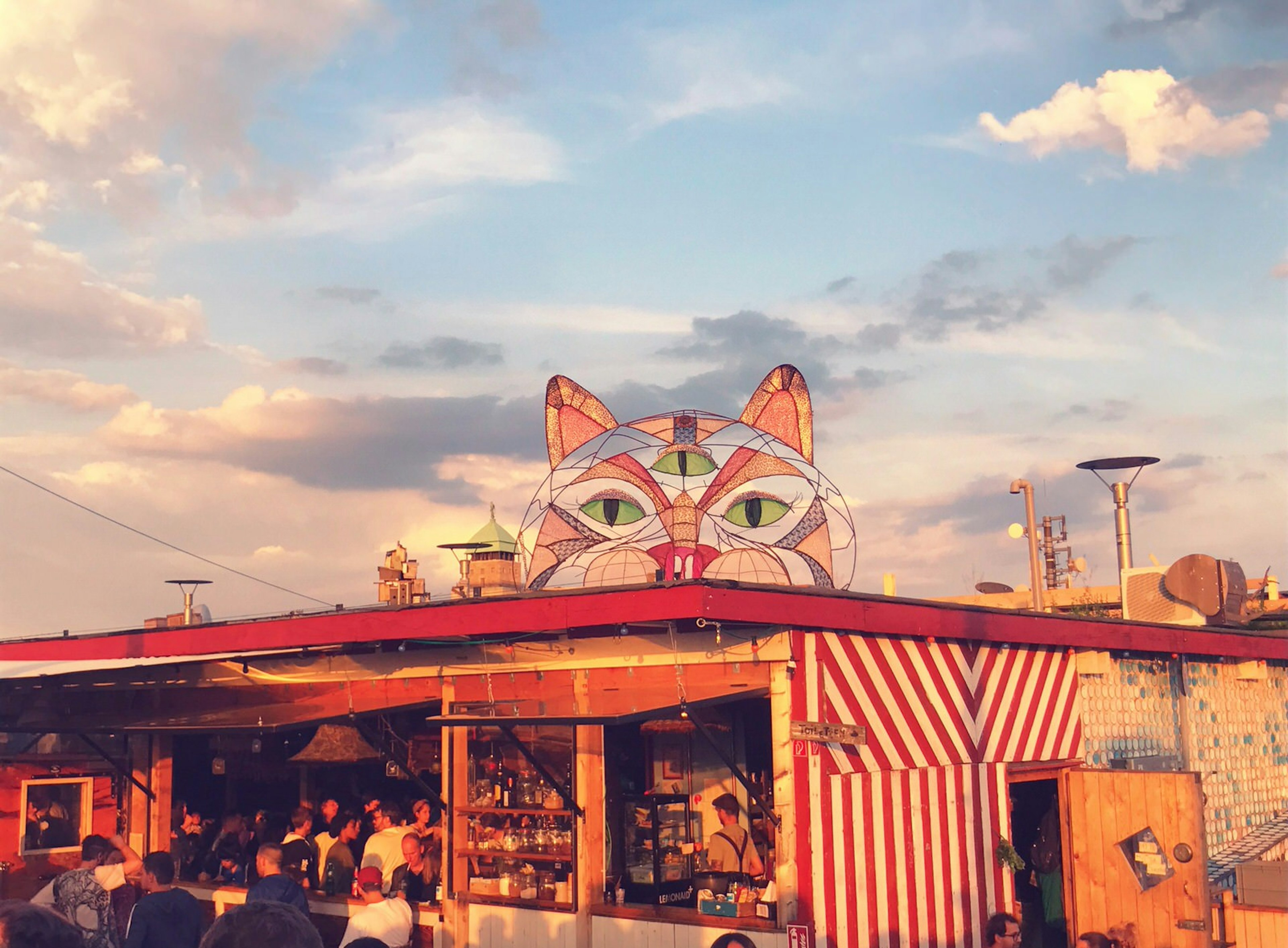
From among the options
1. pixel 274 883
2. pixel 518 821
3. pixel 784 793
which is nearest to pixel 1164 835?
pixel 784 793

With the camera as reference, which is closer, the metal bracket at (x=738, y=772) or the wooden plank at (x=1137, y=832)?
the metal bracket at (x=738, y=772)

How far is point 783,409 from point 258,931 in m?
10.8

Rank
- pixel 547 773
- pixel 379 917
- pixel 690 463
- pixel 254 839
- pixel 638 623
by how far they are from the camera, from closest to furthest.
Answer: pixel 379 917 < pixel 638 623 < pixel 547 773 < pixel 690 463 < pixel 254 839

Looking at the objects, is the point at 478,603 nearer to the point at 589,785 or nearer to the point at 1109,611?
the point at 589,785

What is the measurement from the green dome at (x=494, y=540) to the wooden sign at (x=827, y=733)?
1600 cm

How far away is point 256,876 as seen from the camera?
50.9ft

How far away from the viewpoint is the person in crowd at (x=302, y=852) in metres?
13.9

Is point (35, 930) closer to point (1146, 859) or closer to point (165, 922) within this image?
point (165, 922)

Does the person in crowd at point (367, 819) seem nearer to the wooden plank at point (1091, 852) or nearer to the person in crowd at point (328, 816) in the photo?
the person in crowd at point (328, 816)

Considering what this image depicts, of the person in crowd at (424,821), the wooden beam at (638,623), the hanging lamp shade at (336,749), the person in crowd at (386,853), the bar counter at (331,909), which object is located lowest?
the bar counter at (331,909)

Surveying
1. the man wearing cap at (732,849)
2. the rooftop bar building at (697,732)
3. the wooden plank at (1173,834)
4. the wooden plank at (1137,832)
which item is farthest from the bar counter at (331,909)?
the wooden plank at (1173,834)

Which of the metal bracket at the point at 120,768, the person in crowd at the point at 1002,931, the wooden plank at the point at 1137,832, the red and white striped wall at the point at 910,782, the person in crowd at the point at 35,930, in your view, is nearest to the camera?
the person in crowd at the point at 35,930

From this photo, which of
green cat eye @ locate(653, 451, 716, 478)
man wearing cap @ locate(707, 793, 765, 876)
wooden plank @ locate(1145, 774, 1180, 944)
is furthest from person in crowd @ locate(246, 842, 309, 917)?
wooden plank @ locate(1145, 774, 1180, 944)

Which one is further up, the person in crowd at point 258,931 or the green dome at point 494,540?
the green dome at point 494,540
